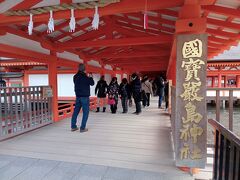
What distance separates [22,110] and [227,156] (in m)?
4.19

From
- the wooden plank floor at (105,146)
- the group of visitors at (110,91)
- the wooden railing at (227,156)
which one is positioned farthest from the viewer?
the group of visitors at (110,91)

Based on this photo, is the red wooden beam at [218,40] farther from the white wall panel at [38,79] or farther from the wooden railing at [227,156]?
the white wall panel at [38,79]

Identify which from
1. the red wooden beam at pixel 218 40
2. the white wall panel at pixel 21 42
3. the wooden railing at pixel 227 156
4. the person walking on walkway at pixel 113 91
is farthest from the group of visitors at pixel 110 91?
the wooden railing at pixel 227 156

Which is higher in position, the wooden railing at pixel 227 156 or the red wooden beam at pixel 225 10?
the red wooden beam at pixel 225 10

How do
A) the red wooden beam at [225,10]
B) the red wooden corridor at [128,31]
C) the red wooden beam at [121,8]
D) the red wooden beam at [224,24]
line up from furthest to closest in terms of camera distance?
the red wooden beam at [224,24]
the red wooden beam at [225,10]
the red wooden beam at [121,8]
the red wooden corridor at [128,31]

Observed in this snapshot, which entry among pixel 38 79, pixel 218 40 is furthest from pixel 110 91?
pixel 38 79

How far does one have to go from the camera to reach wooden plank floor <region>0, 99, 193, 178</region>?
8.71 ft

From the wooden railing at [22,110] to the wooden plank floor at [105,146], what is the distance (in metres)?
0.24

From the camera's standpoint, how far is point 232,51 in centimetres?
1127

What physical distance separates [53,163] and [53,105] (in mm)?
2964

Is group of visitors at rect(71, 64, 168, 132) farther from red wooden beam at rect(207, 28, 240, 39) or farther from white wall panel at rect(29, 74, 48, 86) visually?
white wall panel at rect(29, 74, 48, 86)

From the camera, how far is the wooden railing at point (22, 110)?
3.84 metres

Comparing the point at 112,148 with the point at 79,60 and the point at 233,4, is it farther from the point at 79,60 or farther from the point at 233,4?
the point at 79,60

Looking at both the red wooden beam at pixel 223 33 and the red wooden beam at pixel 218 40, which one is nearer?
the red wooden beam at pixel 223 33
